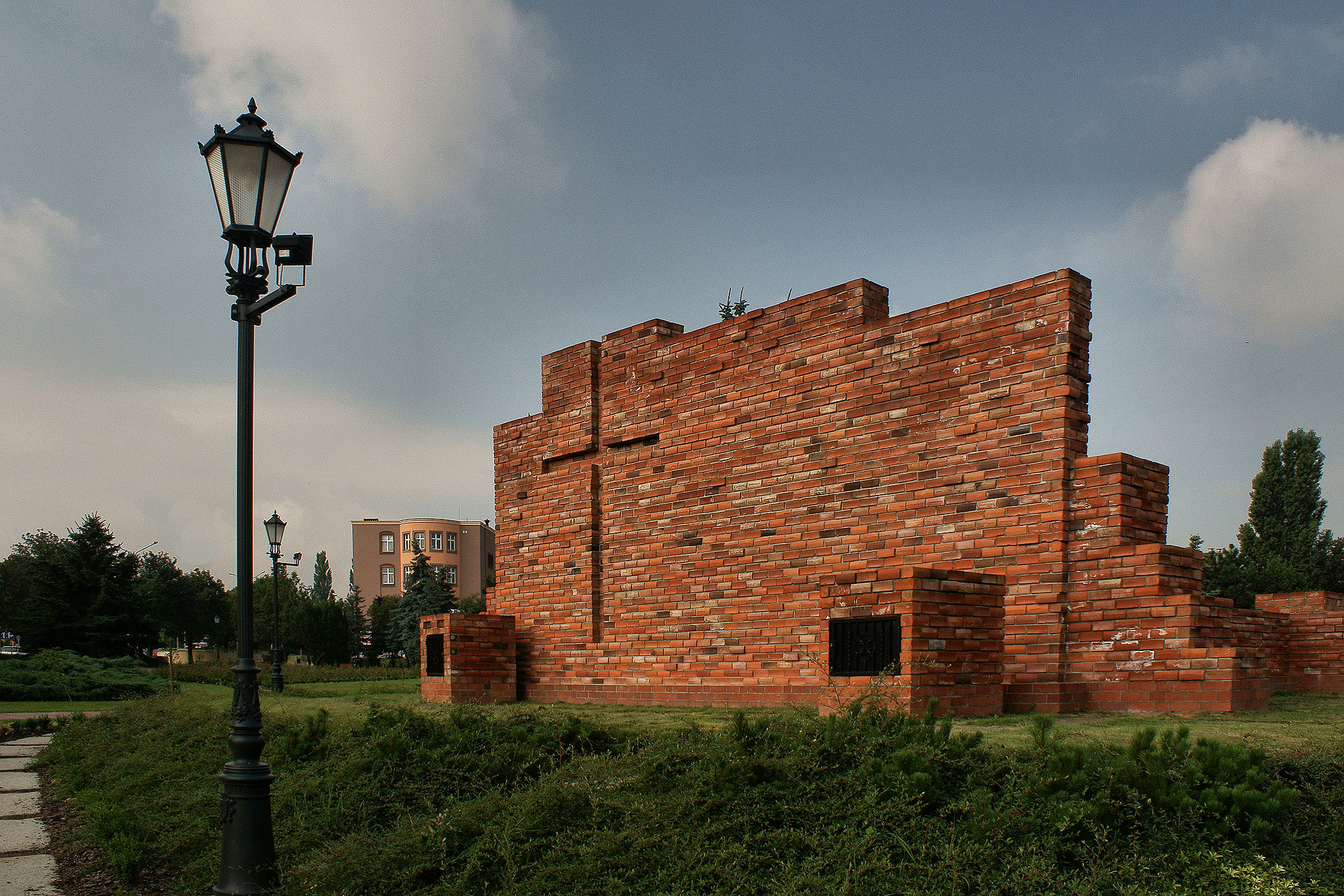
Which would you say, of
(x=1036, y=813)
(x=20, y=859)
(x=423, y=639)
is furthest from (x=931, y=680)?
(x=423, y=639)

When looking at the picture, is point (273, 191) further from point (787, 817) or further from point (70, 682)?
point (70, 682)

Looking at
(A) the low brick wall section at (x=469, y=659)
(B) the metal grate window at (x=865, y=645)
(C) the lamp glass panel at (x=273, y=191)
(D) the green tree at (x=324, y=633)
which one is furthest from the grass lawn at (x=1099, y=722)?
(D) the green tree at (x=324, y=633)

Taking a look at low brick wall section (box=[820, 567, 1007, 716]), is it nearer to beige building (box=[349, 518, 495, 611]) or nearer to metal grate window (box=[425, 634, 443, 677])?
metal grate window (box=[425, 634, 443, 677])

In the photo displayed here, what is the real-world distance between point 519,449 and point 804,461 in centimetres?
502

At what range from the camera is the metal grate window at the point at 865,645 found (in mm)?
7012

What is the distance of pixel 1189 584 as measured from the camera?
7.38m

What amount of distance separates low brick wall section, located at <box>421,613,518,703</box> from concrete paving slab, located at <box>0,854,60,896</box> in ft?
17.7

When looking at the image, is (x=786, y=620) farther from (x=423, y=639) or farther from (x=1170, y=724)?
(x=423, y=639)

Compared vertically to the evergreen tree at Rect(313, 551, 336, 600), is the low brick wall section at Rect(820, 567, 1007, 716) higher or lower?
higher

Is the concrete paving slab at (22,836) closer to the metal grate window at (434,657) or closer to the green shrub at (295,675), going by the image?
the metal grate window at (434,657)

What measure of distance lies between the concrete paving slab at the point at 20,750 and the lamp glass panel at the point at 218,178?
10.1 m

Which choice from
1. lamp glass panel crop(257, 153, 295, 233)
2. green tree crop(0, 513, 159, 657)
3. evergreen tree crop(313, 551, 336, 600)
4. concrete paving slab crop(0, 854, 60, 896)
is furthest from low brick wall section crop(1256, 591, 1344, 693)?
evergreen tree crop(313, 551, 336, 600)

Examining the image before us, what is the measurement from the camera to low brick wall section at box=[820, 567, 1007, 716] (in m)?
6.81

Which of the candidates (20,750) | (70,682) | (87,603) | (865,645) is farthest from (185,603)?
(865,645)
